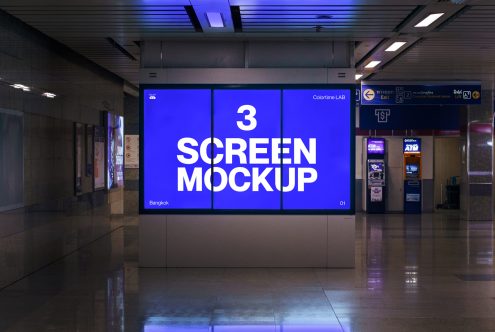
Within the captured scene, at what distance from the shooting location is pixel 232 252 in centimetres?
1077

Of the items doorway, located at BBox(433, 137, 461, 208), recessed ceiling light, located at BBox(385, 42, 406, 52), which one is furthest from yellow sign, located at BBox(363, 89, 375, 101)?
doorway, located at BBox(433, 137, 461, 208)

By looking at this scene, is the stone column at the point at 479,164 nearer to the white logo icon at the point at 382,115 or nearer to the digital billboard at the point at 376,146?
the digital billboard at the point at 376,146

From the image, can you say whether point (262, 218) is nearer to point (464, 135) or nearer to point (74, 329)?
point (74, 329)

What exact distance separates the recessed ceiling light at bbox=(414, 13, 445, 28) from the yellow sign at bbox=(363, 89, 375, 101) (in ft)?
19.3

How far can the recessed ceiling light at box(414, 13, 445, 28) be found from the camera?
8.96m

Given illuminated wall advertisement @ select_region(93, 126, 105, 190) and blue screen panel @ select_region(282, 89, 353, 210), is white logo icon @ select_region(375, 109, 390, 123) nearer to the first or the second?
blue screen panel @ select_region(282, 89, 353, 210)

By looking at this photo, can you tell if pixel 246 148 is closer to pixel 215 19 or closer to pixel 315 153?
pixel 315 153

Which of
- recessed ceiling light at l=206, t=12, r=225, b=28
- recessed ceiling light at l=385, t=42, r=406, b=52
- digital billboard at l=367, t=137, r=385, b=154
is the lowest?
digital billboard at l=367, t=137, r=385, b=154

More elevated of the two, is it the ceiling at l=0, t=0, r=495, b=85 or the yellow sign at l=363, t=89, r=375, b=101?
the ceiling at l=0, t=0, r=495, b=85

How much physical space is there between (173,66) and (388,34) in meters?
3.45

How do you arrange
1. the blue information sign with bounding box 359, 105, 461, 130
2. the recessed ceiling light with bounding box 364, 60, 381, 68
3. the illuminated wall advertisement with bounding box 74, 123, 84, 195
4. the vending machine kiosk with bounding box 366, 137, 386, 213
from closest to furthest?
1. the illuminated wall advertisement with bounding box 74, 123, 84, 195
2. the recessed ceiling light with bounding box 364, 60, 381, 68
3. the blue information sign with bounding box 359, 105, 461, 130
4. the vending machine kiosk with bounding box 366, 137, 386, 213

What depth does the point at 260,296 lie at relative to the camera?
28.0 feet

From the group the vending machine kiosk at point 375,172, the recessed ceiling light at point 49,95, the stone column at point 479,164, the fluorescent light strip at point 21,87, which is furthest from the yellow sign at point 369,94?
the fluorescent light strip at point 21,87

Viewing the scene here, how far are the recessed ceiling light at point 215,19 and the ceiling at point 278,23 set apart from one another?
0.10m
